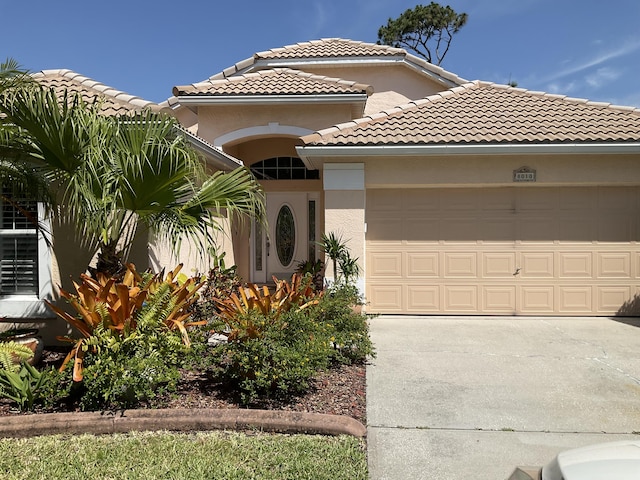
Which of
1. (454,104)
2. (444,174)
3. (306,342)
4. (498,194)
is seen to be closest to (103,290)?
(306,342)

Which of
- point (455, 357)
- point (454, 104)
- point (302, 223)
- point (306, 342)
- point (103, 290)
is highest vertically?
point (454, 104)

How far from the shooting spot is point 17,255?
7270mm

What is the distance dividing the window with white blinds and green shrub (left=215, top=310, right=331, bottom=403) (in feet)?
12.9

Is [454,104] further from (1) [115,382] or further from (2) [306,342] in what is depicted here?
(1) [115,382]

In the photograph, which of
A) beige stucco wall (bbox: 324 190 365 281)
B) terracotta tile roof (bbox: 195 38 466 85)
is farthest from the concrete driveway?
terracotta tile roof (bbox: 195 38 466 85)

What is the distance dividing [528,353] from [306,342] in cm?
378

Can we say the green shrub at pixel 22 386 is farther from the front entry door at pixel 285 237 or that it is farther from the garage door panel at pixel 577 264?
the garage door panel at pixel 577 264

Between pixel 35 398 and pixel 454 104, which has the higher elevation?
pixel 454 104

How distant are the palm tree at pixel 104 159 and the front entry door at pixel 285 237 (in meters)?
6.63

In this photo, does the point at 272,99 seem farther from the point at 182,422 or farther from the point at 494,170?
the point at 182,422

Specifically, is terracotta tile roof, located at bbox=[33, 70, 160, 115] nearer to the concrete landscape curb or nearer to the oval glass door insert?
the oval glass door insert

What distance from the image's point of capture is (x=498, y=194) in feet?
31.3

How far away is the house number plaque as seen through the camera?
9.26 meters

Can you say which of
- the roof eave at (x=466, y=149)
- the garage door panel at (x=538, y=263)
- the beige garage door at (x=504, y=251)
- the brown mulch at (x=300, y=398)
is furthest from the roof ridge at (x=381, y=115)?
the brown mulch at (x=300, y=398)
